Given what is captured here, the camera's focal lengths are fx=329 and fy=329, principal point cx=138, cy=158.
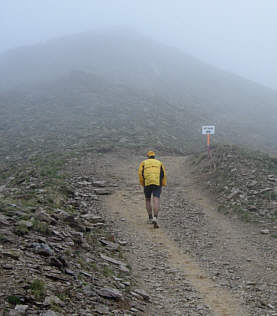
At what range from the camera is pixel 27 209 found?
7.23 meters

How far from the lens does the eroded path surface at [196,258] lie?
5.47 metres

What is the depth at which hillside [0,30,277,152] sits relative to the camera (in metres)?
32.1

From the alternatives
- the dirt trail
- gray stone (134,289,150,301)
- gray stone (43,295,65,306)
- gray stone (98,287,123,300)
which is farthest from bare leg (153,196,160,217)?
gray stone (43,295,65,306)

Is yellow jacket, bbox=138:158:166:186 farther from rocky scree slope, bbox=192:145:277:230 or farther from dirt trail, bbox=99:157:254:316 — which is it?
rocky scree slope, bbox=192:145:277:230

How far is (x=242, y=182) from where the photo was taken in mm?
12039

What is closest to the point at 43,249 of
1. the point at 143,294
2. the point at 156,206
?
the point at 143,294

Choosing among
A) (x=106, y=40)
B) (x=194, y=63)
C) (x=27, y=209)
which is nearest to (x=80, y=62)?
(x=106, y=40)

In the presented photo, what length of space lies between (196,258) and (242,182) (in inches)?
216

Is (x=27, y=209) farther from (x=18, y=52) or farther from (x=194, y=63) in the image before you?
(x=18, y=52)

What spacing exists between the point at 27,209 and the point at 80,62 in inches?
2539

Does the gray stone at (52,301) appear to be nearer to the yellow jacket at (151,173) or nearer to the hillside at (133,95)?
the yellow jacket at (151,173)

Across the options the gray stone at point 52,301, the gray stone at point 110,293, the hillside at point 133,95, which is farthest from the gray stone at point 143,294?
the hillside at point 133,95

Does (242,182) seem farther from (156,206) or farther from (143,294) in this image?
(143,294)

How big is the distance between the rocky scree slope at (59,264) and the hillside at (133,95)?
15546mm
